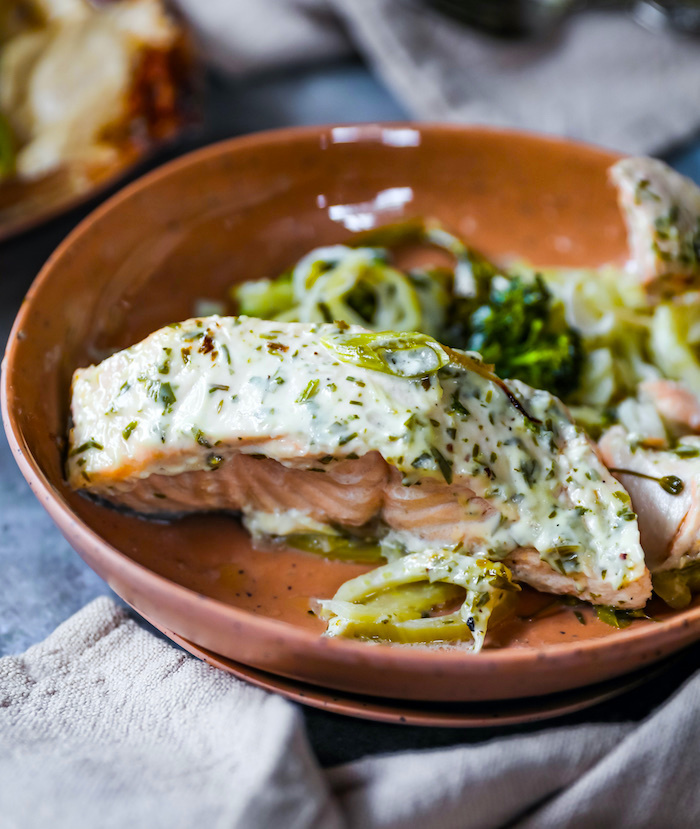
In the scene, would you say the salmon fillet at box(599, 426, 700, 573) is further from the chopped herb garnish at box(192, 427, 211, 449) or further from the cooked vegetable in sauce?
the chopped herb garnish at box(192, 427, 211, 449)

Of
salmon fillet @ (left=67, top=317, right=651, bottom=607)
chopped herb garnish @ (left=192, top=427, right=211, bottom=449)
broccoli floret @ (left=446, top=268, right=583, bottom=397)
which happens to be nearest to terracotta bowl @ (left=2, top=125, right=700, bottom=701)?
salmon fillet @ (left=67, top=317, right=651, bottom=607)

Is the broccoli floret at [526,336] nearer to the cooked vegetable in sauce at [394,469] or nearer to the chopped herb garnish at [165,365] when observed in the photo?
the cooked vegetable in sauce at [394,469]

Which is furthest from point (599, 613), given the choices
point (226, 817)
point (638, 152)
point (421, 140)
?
point (638, 152)

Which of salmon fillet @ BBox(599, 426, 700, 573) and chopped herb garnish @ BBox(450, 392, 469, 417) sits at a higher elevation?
chopped herb garnish @ BBox(450, 392, 469, 417)

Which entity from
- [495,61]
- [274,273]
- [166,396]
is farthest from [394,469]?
[495,61]

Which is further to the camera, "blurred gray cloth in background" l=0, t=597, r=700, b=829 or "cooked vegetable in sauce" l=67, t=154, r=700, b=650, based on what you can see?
"cooked vegetable in sauce" l=67, t=154, r=700, b=650
